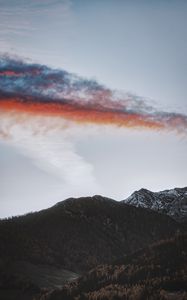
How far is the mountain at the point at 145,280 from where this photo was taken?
41.6m

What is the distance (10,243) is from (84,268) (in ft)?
51.7

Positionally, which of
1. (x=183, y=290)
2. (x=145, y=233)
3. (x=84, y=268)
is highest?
(x=145, y=233)

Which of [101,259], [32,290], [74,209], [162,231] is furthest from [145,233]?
[32,290]

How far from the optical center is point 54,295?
5562 cm

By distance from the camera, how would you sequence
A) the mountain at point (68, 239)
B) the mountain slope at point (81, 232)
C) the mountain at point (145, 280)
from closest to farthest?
the mountain at point (145, 280)
the mountain at point (68, 239)
the mountain slope at point (81, 232)

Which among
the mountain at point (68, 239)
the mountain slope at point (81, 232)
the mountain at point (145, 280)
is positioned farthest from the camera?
the mountain slope at point (81, 232)

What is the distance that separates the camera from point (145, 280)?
46.3 meters

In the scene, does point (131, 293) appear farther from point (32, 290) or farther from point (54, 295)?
point (32, 290)

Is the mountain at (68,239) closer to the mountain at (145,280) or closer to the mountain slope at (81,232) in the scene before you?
the mountain slope at (81,232)

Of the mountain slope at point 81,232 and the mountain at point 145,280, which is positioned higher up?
the mountain slope at point 81,232

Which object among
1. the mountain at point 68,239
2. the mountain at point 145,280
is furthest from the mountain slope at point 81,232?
the mountain at point 145,280

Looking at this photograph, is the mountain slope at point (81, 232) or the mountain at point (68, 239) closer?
the mountain at point (68, 239)

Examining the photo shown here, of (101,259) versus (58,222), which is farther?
(58,222)

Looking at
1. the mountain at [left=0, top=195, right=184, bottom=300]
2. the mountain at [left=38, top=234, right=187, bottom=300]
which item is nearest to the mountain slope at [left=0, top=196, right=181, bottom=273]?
the mountain at [left=0, top=195, right=184, bottom=300]
